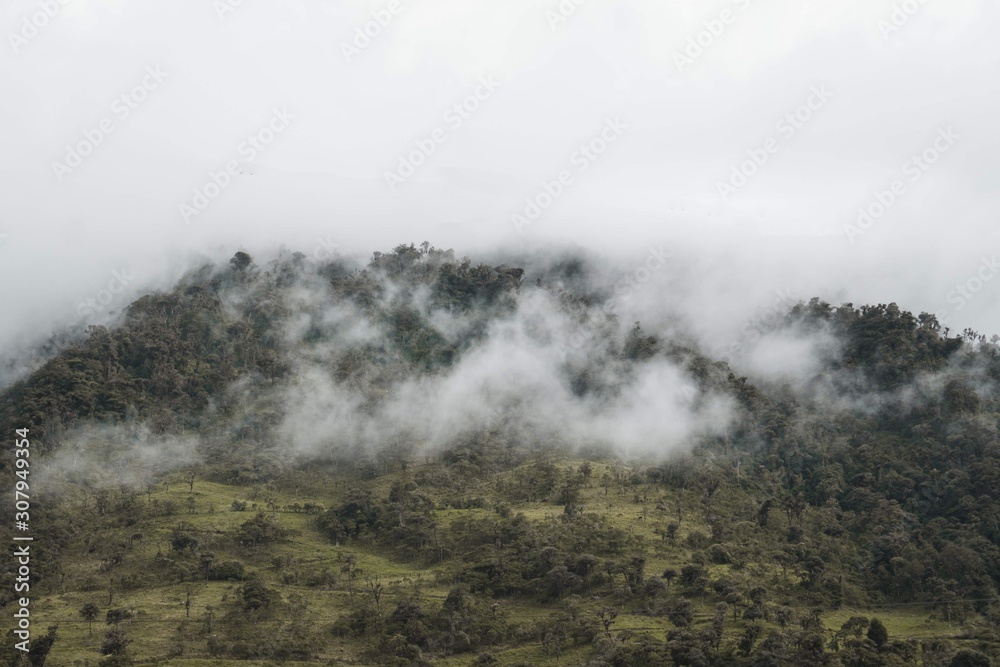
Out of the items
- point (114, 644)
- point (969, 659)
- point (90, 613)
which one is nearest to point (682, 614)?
point (969, 659)

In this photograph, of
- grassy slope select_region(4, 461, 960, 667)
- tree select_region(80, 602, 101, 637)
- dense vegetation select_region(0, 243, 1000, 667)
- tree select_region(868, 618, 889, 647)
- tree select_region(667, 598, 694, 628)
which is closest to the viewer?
tree select_region(868, 618, 889, 647)

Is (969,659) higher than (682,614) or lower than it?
lower

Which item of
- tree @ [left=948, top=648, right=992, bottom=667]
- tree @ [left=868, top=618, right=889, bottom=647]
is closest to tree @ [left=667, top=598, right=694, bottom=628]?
tree @ [left=868, top=618, right=889, bottom=647]

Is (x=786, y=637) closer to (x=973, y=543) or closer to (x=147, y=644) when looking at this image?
(x=973, y=543)

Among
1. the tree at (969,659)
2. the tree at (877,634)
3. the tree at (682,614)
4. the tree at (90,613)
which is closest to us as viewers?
the tree at (969,659)

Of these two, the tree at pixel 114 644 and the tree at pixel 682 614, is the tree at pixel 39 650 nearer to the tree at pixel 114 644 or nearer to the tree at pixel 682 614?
the tree at pixel 114 644

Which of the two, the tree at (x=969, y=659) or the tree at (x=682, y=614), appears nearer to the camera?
the tree at (x=969, y=659)

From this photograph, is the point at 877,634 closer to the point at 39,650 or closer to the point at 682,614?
the point at 682,614

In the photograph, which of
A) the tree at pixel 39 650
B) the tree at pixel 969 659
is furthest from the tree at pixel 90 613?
the tree at pixel 969 659

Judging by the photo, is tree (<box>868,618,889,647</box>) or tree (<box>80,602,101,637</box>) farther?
tree (<box>80,602,101,637</box>)

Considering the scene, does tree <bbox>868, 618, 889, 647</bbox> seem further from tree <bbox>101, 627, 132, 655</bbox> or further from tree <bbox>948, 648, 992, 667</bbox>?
tree <bbox>101, 627, 132, 655</bbox>

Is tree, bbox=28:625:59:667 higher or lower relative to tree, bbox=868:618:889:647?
higher

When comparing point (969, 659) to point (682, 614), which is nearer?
point (969, 659)

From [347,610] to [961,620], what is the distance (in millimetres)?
109375
